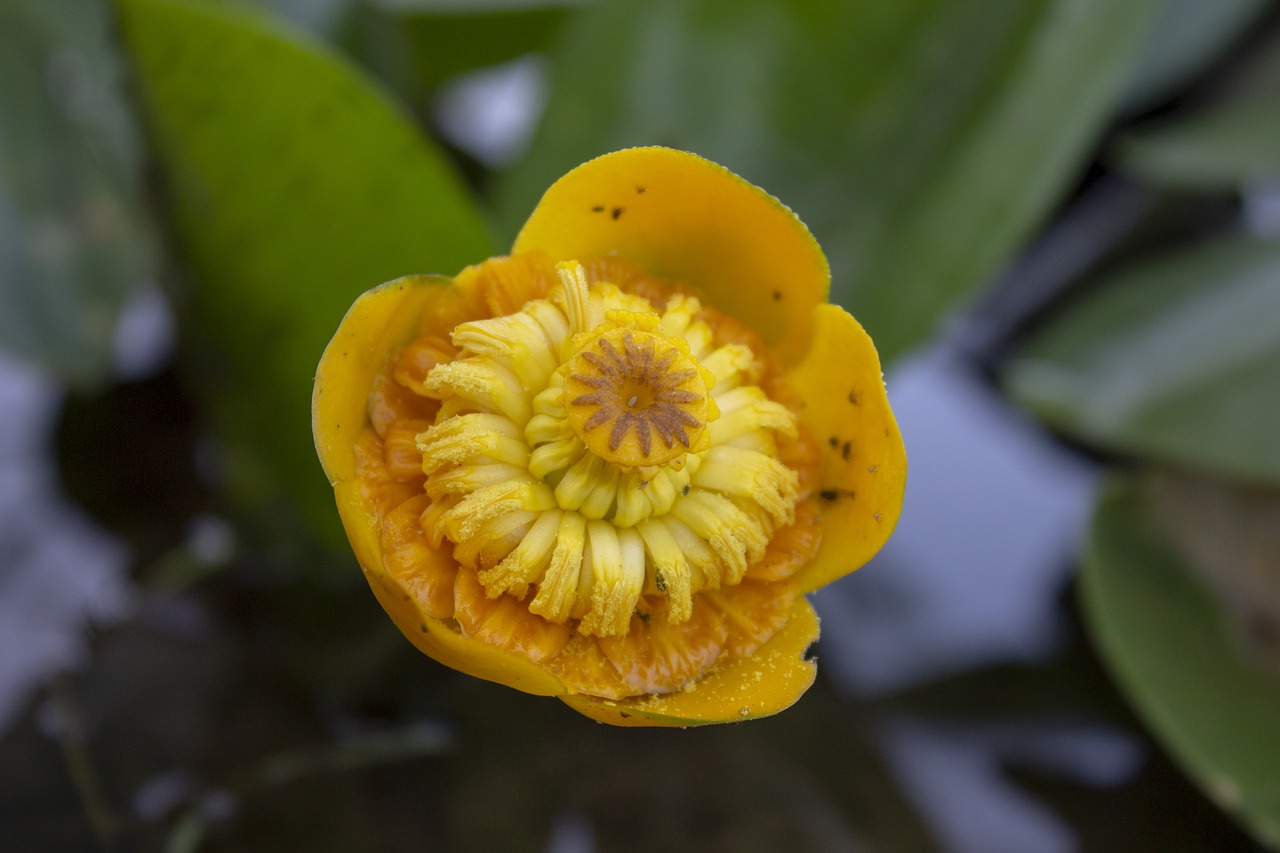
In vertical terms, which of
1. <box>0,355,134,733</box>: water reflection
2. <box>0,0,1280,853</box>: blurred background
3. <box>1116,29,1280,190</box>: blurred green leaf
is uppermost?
<box>1116,29,1280,190</box>: blurred green leaf

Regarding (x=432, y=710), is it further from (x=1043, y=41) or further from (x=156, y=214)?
(x=1043, y=41)

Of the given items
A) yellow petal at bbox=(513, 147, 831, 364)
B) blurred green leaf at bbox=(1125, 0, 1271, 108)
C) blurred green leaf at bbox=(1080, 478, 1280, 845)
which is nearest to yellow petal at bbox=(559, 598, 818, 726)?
yellow petal at bbox=(513, 147, 831, 364)

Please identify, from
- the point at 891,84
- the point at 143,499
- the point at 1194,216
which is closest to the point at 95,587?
the point at 143,499

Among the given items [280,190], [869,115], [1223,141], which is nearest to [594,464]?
[280,190]

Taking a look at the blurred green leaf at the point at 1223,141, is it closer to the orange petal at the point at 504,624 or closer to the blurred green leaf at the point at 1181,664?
the blurred green leaf at the point at 1181,664

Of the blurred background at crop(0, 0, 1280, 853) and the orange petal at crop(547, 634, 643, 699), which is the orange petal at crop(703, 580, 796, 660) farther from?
the blurred background at crop(0, 0, 1280, 853)

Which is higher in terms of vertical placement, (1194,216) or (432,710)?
(1194,216)
